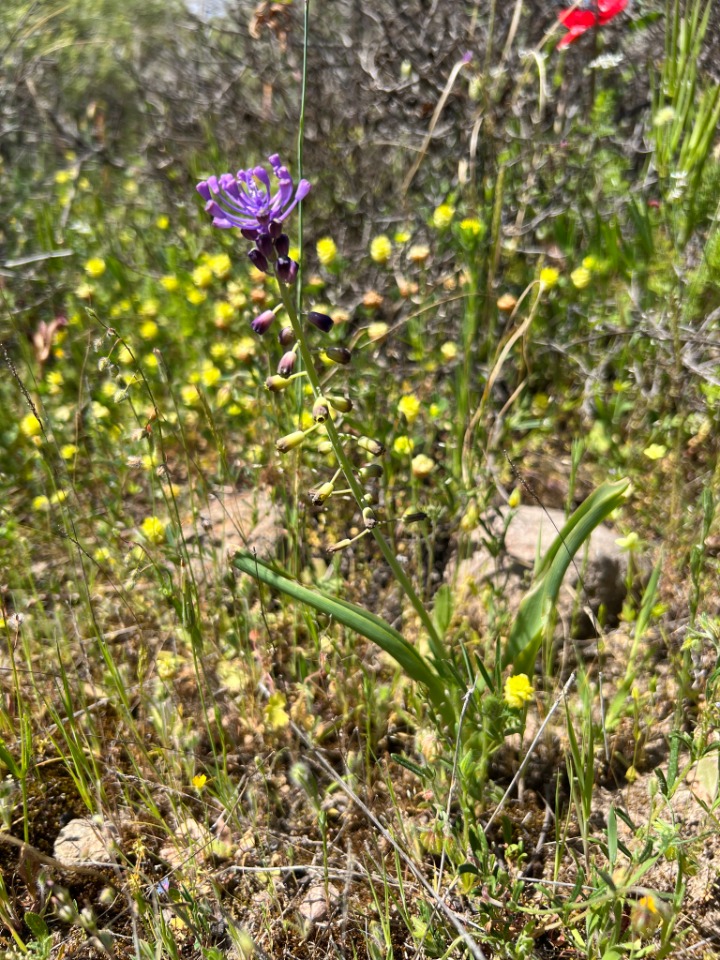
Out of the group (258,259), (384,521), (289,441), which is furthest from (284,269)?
(384,521)

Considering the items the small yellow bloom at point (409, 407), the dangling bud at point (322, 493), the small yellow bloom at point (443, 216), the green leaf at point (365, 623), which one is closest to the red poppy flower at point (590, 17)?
the small yellow bloom at point (443, 216)

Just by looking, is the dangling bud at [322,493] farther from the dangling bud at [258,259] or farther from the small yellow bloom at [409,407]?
the small yellow bloom at [409,407]

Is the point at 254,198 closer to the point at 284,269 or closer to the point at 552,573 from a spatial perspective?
the point at 284,269

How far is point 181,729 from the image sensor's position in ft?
6.40

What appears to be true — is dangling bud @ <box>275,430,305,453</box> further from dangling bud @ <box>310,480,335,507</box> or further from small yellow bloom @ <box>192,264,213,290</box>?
small yellow bloom @ <box>192,264,213,290</box>

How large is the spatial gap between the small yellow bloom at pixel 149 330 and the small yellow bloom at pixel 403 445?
136cm

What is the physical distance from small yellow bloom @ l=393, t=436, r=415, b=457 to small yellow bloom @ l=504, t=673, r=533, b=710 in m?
0.87

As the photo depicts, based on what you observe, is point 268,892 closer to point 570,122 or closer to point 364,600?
point 364,600

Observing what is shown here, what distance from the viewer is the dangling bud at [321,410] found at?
131 centimetres

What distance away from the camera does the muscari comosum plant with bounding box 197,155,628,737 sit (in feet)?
4.43

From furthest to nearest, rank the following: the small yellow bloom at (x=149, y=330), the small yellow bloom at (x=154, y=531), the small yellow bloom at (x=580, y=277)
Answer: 1. the small yellow bloom at (x=149, y=330)
2. the small yellow bloom at (x=580, y=277)
3. the small yellow bloom at (x=154, y=531)

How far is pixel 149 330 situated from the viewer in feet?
10.4

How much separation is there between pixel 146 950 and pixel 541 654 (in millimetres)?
1193

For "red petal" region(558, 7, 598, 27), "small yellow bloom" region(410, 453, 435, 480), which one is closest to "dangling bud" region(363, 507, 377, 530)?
"small yellow bloom" region(410, 453, 435, 480)
